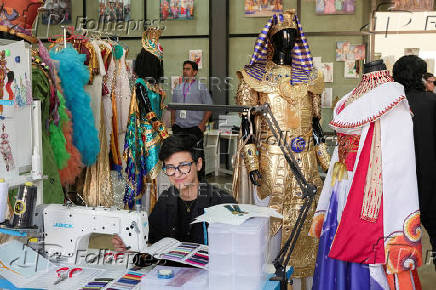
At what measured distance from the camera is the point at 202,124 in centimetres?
645

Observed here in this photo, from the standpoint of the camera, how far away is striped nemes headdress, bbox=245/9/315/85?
341cm

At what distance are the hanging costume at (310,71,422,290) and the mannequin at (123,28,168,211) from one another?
2.23 meters

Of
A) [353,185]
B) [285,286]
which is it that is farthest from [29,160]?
[353,185]

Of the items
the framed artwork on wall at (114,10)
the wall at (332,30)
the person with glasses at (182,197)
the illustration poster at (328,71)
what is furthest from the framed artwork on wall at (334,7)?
the person with glasses at (182,197)

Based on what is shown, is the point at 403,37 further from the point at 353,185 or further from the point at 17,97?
the point at 17,97

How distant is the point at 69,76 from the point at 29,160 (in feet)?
Answer: 5.12

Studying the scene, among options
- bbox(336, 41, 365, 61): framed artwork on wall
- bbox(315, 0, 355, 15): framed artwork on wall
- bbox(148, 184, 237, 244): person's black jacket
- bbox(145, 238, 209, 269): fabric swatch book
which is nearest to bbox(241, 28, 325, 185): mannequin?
bbox(148, 184, 237, 244): person's black jacket

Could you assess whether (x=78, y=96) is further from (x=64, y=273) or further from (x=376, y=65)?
(x=376, y=65)

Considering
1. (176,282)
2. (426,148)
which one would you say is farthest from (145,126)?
(176,282)

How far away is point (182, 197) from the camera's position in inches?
105

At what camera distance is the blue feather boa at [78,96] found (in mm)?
3785

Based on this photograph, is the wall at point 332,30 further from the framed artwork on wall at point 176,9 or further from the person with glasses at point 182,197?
the person with glasses at point 182,197

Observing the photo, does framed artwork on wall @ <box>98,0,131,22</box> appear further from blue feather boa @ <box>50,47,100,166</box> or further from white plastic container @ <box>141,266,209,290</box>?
white plastic container @ <box>141,266,209,290</box>

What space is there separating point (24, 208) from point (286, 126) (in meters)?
1.87
